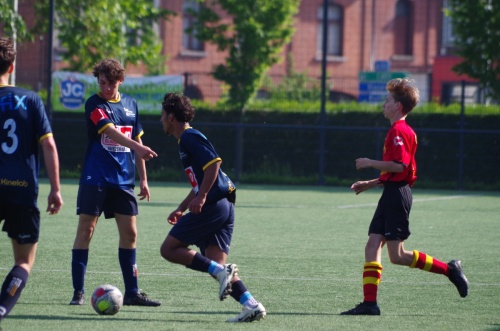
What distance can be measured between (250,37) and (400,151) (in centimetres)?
2014

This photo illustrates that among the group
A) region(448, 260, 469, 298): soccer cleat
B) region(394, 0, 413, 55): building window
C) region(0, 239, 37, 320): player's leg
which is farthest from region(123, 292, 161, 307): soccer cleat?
region(394, 0, 413, 55): building window

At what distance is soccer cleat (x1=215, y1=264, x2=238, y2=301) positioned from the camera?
6801 millimetres

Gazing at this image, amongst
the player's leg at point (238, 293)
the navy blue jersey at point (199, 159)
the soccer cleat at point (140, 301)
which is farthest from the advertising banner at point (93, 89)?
the player's leg at point (238, 293)

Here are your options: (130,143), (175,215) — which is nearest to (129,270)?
(175,215)

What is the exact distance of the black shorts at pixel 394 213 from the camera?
753cm

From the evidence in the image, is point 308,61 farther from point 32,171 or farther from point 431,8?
point 32,171

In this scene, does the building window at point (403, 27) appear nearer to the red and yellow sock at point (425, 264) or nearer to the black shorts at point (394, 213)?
the red and yellow sock at point (425, 264)

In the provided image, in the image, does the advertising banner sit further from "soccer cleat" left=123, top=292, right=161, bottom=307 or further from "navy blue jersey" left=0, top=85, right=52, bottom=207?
"navy blue jersey" left=0, top=85, right=52, bottom=207

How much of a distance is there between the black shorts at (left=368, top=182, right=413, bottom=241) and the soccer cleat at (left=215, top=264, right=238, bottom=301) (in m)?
1.33

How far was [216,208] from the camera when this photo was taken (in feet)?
23.6

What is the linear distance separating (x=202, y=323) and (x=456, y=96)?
18.4 m

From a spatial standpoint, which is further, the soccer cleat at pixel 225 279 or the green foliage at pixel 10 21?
the green foliage at pixel 10 21

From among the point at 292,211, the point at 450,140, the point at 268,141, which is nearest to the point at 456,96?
the point at 450,140

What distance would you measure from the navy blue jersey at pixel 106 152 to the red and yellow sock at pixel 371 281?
194 centimetres
